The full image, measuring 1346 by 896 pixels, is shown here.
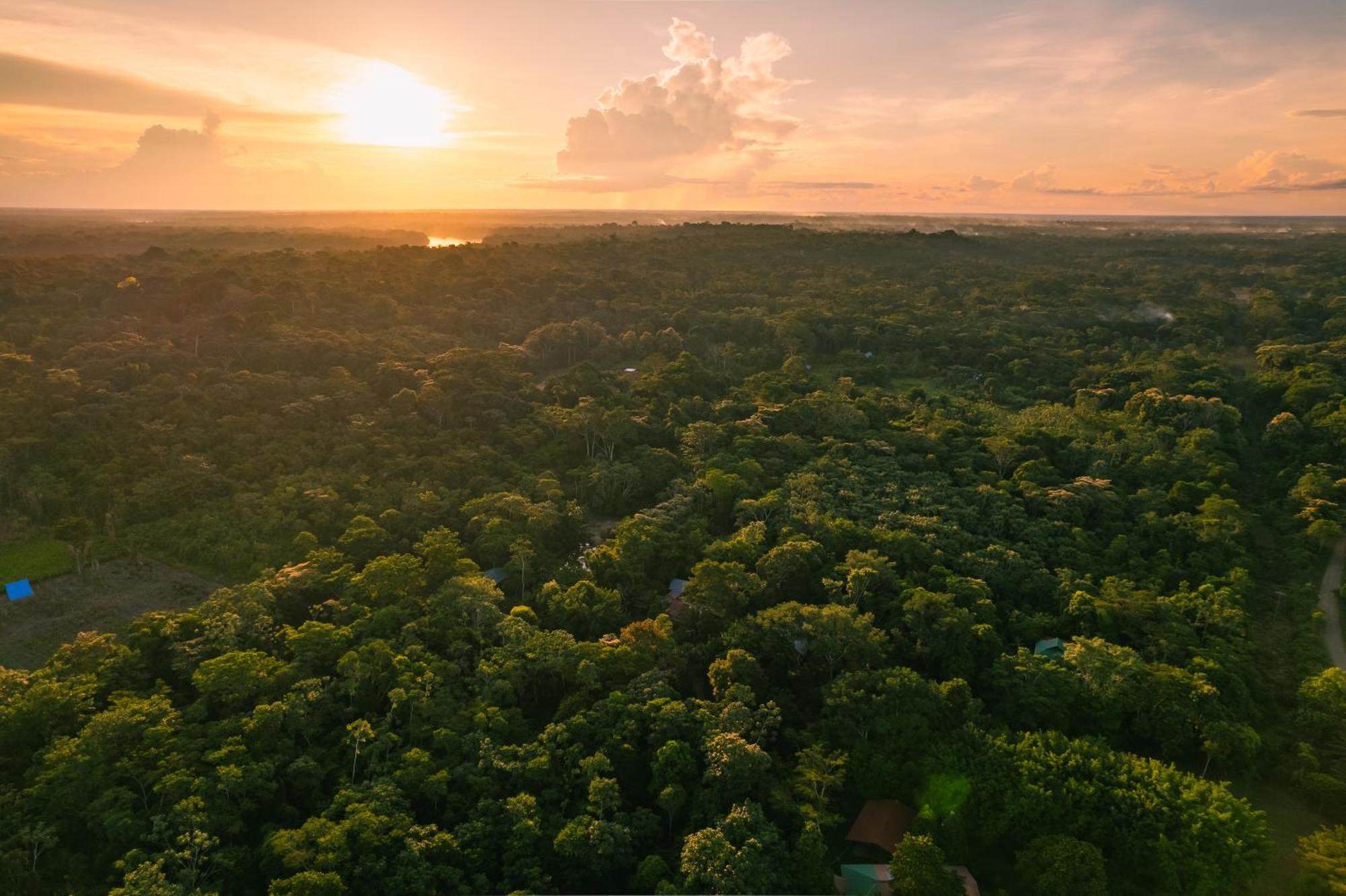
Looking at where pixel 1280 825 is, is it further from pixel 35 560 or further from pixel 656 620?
pixel 35 560

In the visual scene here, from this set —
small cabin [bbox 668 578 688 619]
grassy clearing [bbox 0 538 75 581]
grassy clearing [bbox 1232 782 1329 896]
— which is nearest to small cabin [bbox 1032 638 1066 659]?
grassy clearing [bbox 1232 782 1329 896]

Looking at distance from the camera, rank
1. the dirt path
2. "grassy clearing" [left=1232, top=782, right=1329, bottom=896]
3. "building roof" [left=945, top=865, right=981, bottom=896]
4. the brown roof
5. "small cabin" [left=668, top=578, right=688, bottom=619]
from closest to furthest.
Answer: "building roof" [left=945, top=865, right=981, bottom=896], "grassy clearing" [left=1232, top=782, right=1329, bottom=896], the brown roof, the dirt path, "small cabin" [left=668, top=578, right=688, bottom=619]

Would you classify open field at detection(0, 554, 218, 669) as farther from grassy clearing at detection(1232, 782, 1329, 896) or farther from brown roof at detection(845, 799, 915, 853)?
grassy clearing at detection(1232, 782, 1329, 896)

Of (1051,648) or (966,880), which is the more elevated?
(1051,648)

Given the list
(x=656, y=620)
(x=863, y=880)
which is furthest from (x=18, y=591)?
(x=863, y=880)

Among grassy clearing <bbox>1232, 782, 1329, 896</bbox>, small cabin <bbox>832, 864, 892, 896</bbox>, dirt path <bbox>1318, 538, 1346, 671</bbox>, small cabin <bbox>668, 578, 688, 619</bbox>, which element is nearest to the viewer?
small cabin <bbox>832, 864, 892, 896</bbox>

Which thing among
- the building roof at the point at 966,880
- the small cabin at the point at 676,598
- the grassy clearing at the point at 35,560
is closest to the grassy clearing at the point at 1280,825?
the building roof at the point at 966,880

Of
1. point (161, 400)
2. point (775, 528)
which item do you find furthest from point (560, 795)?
point (161, 400)
